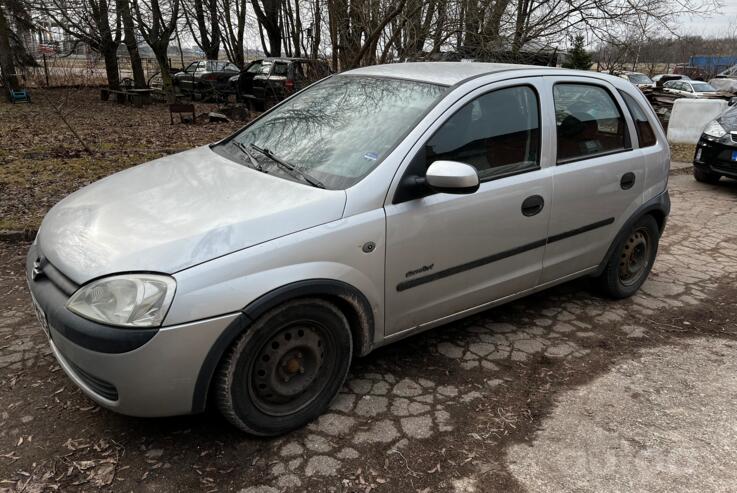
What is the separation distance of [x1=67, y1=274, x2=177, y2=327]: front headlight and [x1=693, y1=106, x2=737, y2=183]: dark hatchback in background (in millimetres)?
7964

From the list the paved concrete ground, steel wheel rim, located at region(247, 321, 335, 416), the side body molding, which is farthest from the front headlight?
the paved concrete ground

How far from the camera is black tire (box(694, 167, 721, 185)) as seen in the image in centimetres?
820

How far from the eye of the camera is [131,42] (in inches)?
604

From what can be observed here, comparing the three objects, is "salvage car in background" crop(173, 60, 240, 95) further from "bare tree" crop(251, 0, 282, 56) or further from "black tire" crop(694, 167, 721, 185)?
"black tire" crop(694, 167, 721, 185)

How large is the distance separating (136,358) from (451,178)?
1565 mm

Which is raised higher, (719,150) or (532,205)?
(532,205)

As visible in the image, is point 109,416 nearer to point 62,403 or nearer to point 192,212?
point 62,403

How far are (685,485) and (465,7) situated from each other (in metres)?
8.06

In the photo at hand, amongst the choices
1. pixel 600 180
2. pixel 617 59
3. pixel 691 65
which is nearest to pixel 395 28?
pixel 617 59

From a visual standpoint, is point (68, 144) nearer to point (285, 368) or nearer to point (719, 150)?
point (285, 368)

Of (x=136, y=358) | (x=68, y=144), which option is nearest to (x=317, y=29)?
(x=68, y=144)

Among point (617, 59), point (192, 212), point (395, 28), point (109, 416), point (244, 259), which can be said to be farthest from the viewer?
point (617, 59)

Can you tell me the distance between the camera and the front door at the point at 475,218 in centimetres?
284

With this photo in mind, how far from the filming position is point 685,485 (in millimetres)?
2441
